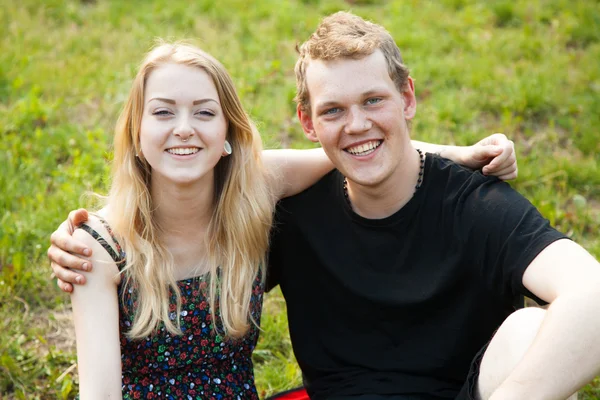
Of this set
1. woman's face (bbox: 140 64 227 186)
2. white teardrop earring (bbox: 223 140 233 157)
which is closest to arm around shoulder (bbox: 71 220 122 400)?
woman's face (bbox: 140 64 227 186)

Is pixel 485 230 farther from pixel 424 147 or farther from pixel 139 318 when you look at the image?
pixel 139 318

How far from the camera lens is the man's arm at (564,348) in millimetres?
2535

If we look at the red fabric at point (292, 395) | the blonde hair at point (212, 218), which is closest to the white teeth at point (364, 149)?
the blonde hair at point (212, 218)

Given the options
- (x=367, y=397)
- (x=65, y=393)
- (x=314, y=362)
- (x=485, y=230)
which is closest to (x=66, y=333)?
(x=65, y=393)

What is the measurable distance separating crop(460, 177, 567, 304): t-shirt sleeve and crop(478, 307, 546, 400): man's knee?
9 cm

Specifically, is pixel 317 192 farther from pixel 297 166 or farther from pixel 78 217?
pixel 78 217

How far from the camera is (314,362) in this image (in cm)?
327

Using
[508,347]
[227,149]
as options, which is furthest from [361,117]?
[508,347]

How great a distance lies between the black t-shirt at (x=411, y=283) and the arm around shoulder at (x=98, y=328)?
743 mm

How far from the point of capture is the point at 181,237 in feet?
10.7

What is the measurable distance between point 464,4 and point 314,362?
176 inches

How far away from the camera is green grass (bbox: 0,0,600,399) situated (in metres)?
4.26

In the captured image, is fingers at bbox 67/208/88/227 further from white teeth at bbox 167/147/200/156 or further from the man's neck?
the man's neck

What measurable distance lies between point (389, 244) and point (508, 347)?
0.60 m
